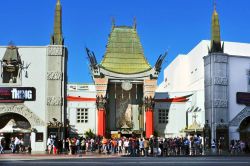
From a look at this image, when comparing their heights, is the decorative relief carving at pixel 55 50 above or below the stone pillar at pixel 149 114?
above

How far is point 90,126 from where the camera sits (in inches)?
2018

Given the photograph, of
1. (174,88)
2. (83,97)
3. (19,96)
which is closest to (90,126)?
(83,97)

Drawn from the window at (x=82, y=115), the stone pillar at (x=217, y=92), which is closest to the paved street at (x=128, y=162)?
the stone pillar at (x=217, y=92)

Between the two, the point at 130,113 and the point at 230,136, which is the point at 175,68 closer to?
the point at 130,113

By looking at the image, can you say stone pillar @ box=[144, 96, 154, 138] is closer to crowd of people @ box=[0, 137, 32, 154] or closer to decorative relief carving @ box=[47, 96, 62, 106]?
decorative relief carving @ box=[47, 96, 62, 106]

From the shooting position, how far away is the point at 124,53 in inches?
2037

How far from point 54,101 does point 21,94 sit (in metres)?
2.47

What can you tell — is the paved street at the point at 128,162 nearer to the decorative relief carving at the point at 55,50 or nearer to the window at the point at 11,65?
the window at the point at 11,65

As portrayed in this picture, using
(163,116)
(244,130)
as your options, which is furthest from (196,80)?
(244,130)

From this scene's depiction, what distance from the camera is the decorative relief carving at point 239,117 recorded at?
38.8 meters

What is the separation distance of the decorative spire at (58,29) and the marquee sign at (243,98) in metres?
14.5

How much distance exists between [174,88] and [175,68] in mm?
3236

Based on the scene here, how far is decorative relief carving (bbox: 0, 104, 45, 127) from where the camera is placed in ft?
Result: 114

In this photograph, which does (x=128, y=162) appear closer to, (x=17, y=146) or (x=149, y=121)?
(x=17, y=146)
